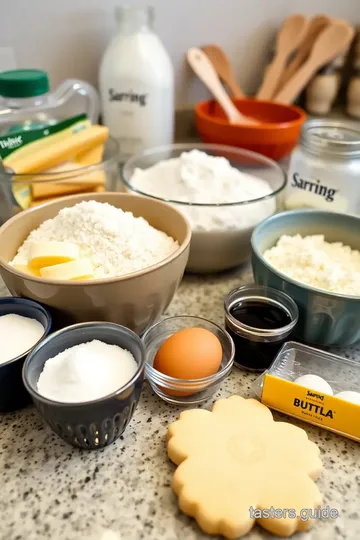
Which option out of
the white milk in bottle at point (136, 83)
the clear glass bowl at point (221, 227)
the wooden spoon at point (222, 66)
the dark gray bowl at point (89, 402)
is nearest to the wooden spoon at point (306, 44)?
the wooden spoon at point (222, 66)

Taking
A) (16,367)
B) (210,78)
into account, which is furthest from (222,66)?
(16,367)

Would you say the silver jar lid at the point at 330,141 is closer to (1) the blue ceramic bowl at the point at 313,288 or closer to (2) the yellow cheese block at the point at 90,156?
(1) the blue ceramic bowl at the point at 313,288

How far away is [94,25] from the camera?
1.11 m

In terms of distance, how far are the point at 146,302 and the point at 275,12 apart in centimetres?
104

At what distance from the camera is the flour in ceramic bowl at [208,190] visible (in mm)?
846

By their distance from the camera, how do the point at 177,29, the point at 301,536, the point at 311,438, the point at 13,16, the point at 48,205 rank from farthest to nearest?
1. the point at 177,29
2. the point at 13,16
3. the point at 48,205
4. the point at 311,438
5. the point at 301,536

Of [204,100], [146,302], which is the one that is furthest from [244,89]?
[146,302]

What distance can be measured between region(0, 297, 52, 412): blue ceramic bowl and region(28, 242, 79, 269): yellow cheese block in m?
0.05

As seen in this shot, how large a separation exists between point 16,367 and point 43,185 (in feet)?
1.37

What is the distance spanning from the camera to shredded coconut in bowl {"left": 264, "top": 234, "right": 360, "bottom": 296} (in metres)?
0.71

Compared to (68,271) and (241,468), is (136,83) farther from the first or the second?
(241,468)

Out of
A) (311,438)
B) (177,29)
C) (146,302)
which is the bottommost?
(311,438)

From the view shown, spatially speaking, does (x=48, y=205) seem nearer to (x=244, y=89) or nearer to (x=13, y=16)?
(x=13, y=16)

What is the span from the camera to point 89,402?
49cm
